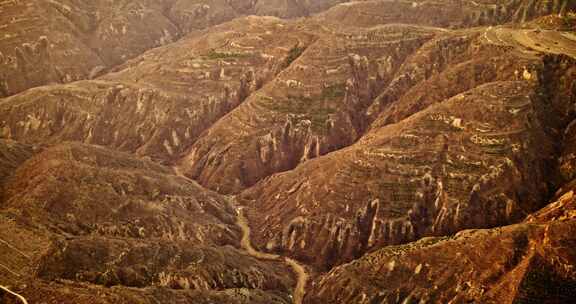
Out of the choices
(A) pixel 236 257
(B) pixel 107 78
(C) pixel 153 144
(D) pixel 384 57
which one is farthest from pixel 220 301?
(B) pixel 107 78

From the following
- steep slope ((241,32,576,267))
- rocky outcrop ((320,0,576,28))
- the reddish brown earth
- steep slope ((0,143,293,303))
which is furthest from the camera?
rocky outcrop ((320,0,576,28))

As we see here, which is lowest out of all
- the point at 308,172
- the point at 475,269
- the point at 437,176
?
the point at 308,172

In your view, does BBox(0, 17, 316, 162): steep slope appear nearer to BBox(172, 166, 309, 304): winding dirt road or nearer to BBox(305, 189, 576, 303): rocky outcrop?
BBox(172, 166, 309, 304): winding dirt road

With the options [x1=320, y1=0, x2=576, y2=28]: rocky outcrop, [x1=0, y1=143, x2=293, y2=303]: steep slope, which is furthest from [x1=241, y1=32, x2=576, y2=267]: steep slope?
[x1=320, y1=0, x2=576, y2=28]: rocky outcrop

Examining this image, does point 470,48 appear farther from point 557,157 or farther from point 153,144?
point 153,144

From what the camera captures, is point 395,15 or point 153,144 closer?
point 153,144

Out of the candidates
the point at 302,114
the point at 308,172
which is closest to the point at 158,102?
the point at 302,114

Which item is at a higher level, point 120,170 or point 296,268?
point 120,170

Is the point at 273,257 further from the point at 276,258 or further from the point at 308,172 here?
the point at 308,172

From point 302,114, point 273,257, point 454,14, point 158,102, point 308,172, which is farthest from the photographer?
point 454,14
